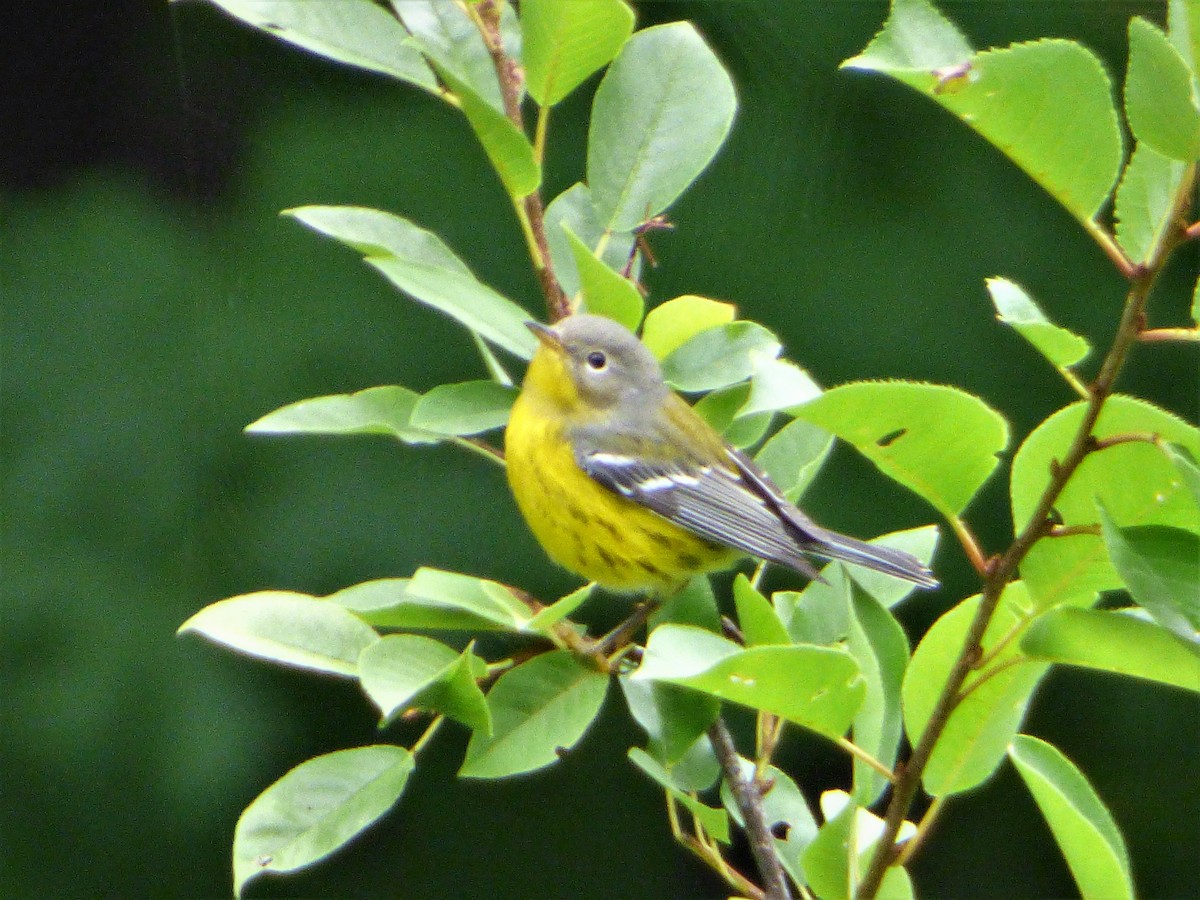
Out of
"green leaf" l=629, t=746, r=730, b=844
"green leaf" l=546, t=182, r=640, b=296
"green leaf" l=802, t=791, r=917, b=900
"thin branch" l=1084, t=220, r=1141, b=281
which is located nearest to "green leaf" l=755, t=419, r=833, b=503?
"green leaf" l=546, t=182, r=640, b=296

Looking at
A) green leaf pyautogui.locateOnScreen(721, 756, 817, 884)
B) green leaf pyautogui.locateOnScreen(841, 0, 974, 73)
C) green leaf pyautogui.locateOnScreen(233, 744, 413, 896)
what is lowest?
green leaf pyautogui.locateOnScreen(721, 756, 817, 884)

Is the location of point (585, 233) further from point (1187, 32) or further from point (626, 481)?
point (1187, 32)

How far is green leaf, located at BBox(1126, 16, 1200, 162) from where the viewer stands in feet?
2.49

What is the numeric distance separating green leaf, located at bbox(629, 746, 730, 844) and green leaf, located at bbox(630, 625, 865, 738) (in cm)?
20

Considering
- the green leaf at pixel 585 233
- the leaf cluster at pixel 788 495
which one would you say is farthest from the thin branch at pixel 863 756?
the green leaf at pixel 585 233

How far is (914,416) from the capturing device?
0.95 m

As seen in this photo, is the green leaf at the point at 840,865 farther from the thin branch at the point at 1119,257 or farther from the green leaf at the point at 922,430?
the thin branch at the point at 1119,257

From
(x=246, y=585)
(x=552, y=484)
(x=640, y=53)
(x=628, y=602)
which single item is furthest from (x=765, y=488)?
(x=246, y=585)

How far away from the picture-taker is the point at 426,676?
1.03m

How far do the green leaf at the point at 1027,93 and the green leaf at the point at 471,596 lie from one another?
1.60 ft

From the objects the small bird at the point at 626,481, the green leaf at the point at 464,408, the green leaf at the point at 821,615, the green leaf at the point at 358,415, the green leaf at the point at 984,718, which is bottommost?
the small bird at the point at 626,481

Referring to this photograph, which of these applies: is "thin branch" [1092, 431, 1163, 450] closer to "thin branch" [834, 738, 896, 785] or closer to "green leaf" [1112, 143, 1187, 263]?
"green leaf" [1112, 143, 1187, 263]

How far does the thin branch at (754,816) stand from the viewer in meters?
1.07

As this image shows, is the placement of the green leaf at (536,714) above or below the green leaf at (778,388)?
below
